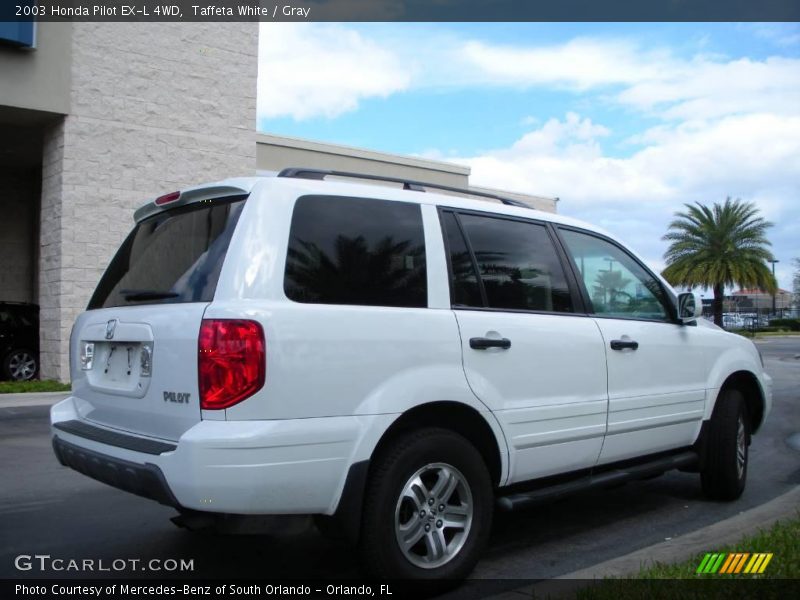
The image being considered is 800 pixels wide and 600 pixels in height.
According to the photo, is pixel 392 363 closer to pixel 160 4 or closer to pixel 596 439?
pixel 596 439

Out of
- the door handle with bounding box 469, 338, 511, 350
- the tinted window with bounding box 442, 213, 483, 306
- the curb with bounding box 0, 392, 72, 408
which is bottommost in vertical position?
the curb with bounding box 0, 392, 72, 408

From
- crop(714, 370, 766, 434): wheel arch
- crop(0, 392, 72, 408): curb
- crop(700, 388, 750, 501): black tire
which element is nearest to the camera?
crop(700, 388, 750, 501): black tire

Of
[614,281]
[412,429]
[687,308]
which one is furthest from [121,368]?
[687,308]

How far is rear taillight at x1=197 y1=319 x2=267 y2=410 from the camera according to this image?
319 centimetres

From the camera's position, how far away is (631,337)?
488 centimetres

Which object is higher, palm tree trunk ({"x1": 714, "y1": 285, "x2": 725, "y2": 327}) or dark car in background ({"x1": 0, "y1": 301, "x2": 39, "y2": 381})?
palm tree trunk ({"x1": 714, "y1": 285, "x2": 725, "y2": 327})

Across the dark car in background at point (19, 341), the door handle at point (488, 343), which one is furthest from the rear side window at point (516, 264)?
the dark car in background at point (19, 341)

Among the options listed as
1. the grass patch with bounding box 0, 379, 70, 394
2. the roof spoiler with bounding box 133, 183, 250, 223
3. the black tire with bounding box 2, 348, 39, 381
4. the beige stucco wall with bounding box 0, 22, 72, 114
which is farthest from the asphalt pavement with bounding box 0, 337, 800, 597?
the beige stucco wall with bounding box 0, 22, 72, 114

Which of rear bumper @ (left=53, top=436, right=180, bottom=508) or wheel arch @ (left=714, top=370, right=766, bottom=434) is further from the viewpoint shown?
wheel arch @ (left=714, top=370, right=766, bottom=434)

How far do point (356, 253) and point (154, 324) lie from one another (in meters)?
0.99

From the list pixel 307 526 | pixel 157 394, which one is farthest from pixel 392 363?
pixel 157 394

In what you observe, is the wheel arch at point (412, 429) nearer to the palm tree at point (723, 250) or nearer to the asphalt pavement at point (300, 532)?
the asphalt pavement at point (300, 532)

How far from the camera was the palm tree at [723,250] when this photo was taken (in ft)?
126

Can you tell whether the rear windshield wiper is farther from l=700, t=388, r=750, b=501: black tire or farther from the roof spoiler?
l=700, t=388, r=750, b=501: black tire
